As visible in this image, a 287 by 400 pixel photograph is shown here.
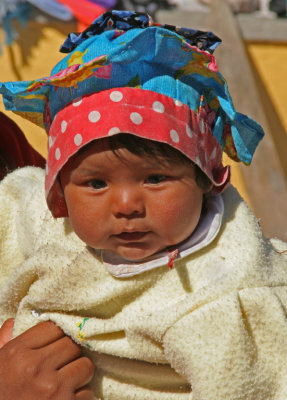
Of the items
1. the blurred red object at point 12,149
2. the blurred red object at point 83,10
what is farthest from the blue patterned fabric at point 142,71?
the blurred red object at point 83,10

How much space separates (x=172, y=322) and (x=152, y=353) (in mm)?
119

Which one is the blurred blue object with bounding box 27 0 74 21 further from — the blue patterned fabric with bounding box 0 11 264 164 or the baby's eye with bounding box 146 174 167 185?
the baby's eye with bounding box 146 174 167 185

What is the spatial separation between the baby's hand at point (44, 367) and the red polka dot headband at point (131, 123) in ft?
1.47

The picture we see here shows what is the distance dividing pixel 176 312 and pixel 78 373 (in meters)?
0.32

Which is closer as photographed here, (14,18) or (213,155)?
Answer: (213,155)

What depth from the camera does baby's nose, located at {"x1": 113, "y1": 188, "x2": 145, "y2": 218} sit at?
1.30 m

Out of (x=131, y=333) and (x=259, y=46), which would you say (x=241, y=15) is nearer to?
(x=259, y=46)

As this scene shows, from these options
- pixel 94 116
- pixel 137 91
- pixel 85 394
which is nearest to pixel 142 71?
pixel 137 91

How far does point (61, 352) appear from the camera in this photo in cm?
150

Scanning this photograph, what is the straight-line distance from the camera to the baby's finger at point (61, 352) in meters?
1.47

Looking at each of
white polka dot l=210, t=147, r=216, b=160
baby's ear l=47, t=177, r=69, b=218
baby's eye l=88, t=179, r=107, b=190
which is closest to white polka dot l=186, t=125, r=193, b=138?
white polka dot l=210, t=147, r=216, b=160

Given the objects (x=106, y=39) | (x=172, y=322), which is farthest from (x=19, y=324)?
(x=106, y=39)

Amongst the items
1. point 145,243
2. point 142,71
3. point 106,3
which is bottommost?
point 106,3

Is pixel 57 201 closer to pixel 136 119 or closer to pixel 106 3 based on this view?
pixel 136 119
